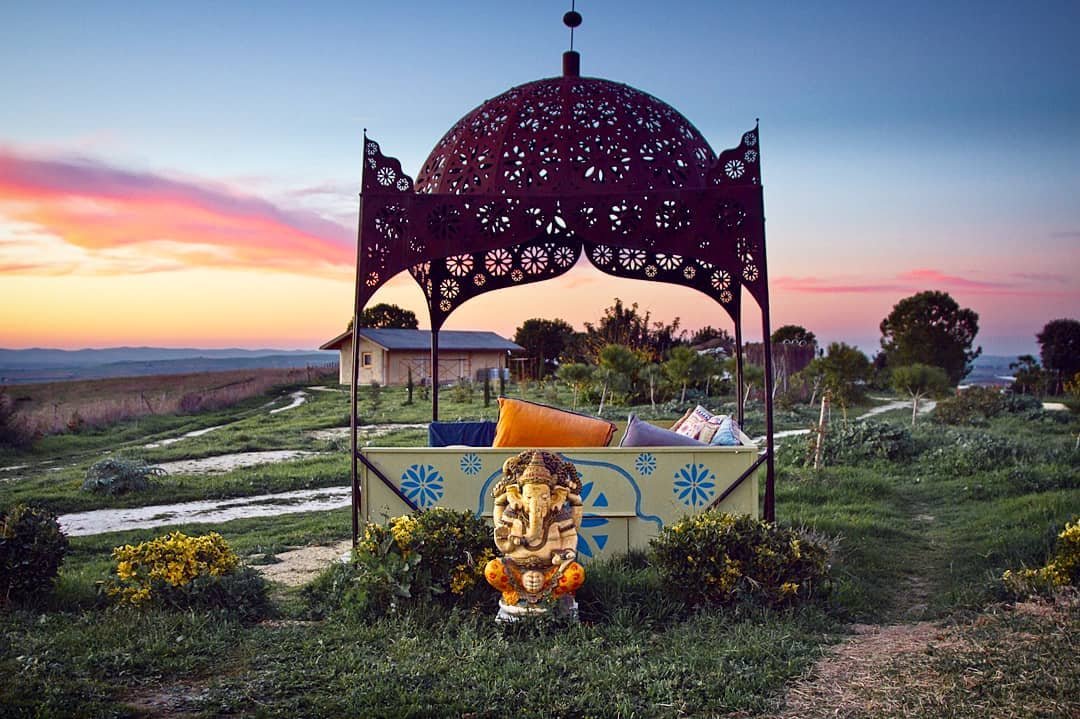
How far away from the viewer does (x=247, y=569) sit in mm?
5680

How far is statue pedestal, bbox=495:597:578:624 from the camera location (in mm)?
4814

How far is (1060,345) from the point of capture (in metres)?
40.0

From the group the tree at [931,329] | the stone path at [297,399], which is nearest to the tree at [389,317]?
the stone path at [297,399]

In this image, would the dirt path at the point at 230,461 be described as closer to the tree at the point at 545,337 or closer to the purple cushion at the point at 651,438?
the purple cushion at the point at 651,438

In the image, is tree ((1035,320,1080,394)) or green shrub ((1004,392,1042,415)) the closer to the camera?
green shrub ((1004,392,1042,415))

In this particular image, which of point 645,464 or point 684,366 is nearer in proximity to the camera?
point 645,464

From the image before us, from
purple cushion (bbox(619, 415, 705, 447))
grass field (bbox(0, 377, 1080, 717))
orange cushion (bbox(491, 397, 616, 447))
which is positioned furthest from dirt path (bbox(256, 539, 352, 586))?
Result: purple cushion (bbox(619, 415, 705, 447))

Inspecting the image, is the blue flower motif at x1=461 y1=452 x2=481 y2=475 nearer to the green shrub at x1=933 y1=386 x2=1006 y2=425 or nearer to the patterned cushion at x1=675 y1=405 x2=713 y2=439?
the patterned cushion at x1=675 y1=405 x2=713 y2=439

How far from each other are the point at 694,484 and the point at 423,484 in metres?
1.97

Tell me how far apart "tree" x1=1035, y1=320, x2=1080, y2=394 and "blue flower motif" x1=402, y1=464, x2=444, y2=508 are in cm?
3965

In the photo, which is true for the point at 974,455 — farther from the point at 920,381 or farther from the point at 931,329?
the point at 931,329

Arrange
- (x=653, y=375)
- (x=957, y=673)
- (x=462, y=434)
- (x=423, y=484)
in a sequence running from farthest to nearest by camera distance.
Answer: (x=653, y=375) → (x=462, y=434) → (x=423, y=484) → (x=957, y=673)

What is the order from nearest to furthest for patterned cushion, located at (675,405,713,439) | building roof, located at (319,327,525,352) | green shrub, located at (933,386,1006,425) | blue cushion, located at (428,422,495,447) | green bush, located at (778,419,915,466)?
patterned cushion, located at (675,405,713,439)
blue cushion, located at (428,422,495,447)
green bush, located at (778,419,915,466)
green shrub, located at (933,386,1006,425)
building roof, located at (319,327,525,352)

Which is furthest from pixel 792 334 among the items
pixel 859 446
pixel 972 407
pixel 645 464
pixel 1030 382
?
pixel 645 464
